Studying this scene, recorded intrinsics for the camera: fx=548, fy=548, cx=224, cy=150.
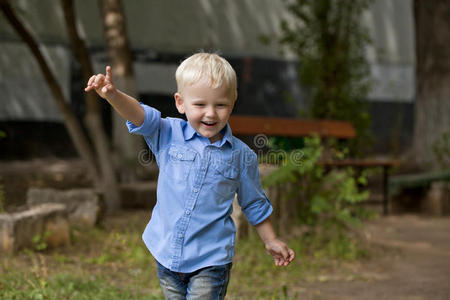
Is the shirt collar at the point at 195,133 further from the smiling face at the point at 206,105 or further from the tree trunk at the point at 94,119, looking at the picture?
the tree trunk at the point at 94,119

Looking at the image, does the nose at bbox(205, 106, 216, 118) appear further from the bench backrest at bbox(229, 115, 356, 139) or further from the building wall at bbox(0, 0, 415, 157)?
the building wall at bbox(0, 0, 415, 157)

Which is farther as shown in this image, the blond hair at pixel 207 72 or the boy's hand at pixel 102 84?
the blond hair at pixel 207 72

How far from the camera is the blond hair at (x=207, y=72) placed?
6.59 ft

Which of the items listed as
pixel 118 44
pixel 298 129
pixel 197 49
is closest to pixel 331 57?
pixel 298 129

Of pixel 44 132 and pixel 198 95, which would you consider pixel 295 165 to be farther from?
pixel 44 132

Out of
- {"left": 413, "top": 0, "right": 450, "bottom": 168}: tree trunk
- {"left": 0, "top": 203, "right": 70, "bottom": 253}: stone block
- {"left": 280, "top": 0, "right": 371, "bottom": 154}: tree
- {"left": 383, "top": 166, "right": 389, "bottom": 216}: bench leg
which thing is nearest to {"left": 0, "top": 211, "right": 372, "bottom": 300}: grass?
{"left": 0, "top": 203, "right": 70, "bottom": 253}: stone block

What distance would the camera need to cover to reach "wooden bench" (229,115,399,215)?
19.6ft

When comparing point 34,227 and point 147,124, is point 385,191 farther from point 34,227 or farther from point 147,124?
point 147,124

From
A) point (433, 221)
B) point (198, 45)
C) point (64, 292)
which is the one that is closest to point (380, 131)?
point (198, 45)

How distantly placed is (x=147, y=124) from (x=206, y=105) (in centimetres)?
26

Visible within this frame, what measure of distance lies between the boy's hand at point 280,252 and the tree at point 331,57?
18.3ft

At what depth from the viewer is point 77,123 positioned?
250 inches

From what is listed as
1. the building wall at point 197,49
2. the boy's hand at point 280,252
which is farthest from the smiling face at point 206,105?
the building wall at point 197,49

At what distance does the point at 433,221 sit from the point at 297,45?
3.13 m
